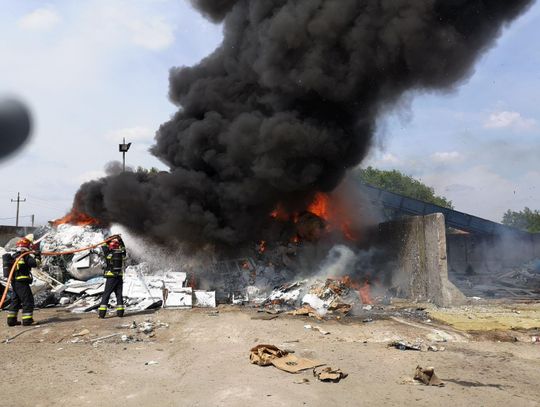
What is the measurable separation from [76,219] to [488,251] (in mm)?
20065

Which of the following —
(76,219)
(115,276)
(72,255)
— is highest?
(76,219)

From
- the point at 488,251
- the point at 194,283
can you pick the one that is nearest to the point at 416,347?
the point at 194,283

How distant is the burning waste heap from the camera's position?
1228 cm

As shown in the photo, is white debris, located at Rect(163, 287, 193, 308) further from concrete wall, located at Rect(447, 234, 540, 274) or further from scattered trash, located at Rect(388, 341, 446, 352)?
concrete wall, located at Rect(447, 234, 540, 274)

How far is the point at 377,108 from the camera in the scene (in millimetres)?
14016

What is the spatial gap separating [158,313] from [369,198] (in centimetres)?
1243

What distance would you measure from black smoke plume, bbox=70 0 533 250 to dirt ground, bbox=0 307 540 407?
5.95 metres

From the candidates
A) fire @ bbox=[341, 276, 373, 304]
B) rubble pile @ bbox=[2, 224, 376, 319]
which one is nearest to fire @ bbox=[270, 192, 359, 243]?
rubble pile @ bbox=[2, 224, 376, 319]

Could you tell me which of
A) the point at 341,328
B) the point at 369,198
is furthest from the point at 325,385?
the point at 369,198

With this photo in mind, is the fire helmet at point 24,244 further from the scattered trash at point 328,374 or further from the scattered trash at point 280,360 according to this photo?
the scattered trash at point 328,374

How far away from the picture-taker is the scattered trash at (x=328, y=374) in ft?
16.0

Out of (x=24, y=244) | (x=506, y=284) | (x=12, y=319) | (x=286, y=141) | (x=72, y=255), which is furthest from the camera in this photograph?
(x=506, y=284)

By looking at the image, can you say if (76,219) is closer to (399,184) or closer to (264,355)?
(264,355)

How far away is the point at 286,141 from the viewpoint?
43.0 ft
